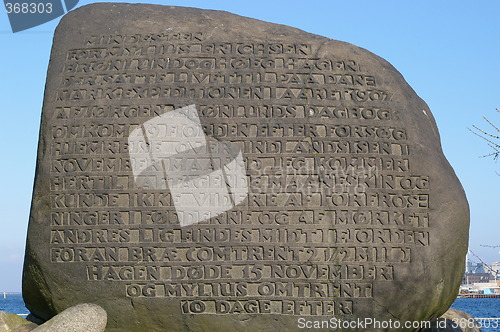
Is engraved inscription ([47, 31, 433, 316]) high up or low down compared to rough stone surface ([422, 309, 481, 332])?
up

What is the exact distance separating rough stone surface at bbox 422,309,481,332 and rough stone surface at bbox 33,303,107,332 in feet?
12.2

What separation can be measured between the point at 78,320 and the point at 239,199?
1.95 m

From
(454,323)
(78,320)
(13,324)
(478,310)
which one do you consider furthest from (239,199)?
(478,310)

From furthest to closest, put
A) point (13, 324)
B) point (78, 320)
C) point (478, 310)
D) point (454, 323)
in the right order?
point (478, 310) < point (454, 323) < point (13, 324) < point (78, 320)

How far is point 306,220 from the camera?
6.70 meters

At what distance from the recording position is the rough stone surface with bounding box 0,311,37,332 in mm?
6645

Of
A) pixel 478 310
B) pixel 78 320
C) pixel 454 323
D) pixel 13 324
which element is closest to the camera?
pixel 78 320

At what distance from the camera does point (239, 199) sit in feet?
22.2

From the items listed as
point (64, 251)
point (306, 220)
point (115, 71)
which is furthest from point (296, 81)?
point (64, 251)

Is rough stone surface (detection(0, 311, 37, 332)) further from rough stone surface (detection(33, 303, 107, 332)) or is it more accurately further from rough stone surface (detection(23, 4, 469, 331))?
rough stone surface (detection(33, 303, 107, 332))

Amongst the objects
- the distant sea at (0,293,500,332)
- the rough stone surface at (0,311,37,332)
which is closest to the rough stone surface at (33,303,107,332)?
the rough stone surface at (0,311,37,332)

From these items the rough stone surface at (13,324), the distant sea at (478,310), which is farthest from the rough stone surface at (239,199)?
the distant sea at (478,310)

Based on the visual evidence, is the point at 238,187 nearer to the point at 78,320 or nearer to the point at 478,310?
the point at 78,320

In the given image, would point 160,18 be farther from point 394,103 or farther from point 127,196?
point 394,103
